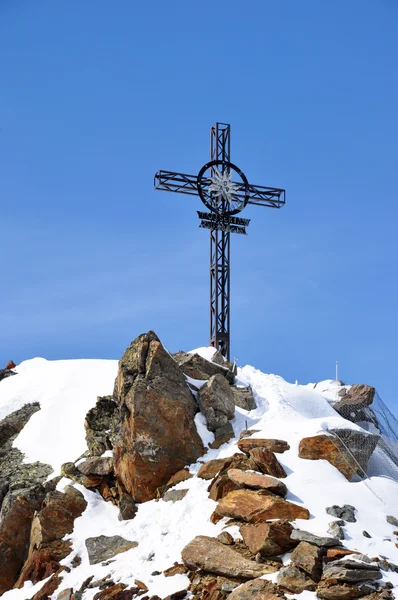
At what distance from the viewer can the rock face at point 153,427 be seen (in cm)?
1725

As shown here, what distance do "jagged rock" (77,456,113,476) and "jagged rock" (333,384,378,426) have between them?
10066 mm

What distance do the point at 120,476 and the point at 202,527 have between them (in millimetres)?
4289

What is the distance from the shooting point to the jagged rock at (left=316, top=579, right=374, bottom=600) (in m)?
10.8

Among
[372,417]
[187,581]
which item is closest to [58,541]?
[187,581]

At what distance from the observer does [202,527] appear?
14156 millimetres

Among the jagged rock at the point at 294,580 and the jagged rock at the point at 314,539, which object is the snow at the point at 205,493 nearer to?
the jagged rock at the point at 294,580

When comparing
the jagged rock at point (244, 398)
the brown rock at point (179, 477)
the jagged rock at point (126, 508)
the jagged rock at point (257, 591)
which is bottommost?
the jagged rock at point (257, 591)

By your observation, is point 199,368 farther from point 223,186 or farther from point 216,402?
point 223,186

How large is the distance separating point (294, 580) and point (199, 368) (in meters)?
10.9

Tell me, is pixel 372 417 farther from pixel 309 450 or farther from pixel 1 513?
pixel 1 513

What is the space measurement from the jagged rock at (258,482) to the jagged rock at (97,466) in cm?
491

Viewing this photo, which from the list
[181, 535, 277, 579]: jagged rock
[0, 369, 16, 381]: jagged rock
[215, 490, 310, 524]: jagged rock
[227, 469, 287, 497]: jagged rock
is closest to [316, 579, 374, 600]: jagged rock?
[181, 535, 277, 579]: jagged rock

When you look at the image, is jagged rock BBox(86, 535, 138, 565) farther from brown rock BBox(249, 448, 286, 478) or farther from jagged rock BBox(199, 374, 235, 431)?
jagged rock BBox(199, 374, 235, 431)

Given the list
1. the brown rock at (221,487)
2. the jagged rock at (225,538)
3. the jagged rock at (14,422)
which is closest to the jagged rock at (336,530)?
the jagged rock at (225,538)
